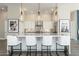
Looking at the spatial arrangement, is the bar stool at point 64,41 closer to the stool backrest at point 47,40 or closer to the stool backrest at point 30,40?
the stool backrest at point 47,40

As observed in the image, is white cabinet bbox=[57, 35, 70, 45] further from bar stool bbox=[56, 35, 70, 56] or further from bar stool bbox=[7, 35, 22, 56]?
bar stool bbox=[7, 35, 22, 56]

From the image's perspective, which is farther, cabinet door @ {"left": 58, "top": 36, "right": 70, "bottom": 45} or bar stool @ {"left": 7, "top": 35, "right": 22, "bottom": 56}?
cabinet door @ {"left": 58, "top": 36, "right": 70, "bottom": 45}

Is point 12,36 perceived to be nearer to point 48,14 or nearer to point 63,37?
point 48,14

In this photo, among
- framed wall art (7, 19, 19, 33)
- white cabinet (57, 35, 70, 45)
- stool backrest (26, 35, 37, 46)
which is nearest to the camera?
framed wall art (7, 19, 19, 33)

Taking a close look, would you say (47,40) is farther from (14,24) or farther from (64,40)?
(14,24)

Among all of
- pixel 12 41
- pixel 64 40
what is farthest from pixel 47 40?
pixel 12 41

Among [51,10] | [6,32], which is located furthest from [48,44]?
[6,32]

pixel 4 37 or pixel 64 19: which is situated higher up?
pixel 64 19

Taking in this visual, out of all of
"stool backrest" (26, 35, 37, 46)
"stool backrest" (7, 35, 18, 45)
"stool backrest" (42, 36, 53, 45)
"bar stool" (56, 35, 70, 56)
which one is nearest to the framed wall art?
"stool backrest" (7, 35, 18, 45)

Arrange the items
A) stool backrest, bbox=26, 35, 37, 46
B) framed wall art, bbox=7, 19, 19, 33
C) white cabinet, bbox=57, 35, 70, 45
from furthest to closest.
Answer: stool backrest, bbox=26, 35, 37, 46, white cabinet, bbox=57, 35, 70, 45, framed wall art, bbox=7, 19, 19, 33

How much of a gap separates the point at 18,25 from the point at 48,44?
1.35 m

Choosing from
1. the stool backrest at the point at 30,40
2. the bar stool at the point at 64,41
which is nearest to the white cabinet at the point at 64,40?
the bar stool at the point at 64,41

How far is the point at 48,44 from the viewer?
570 centimetres

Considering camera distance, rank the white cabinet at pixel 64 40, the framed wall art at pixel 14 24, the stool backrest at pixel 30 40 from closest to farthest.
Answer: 1. the framed wall art at pixel 14 24
2. the white cabinet at pixel 64 40
3. the stool backrest at pixel 30 40
